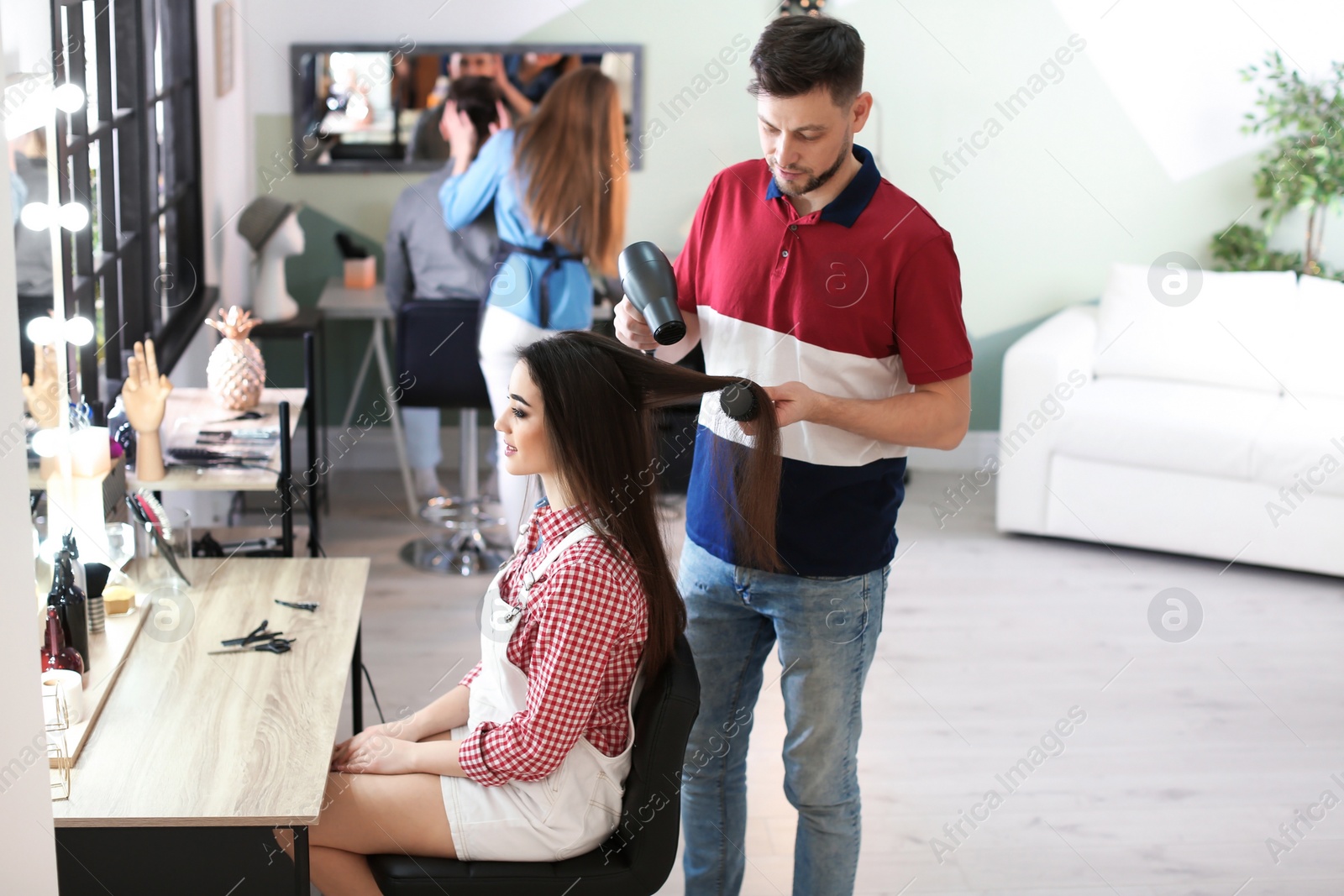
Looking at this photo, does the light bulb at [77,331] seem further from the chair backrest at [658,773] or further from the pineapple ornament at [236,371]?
the chair backrest at [658,773]

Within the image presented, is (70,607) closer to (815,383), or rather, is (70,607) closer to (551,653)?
(551,653)

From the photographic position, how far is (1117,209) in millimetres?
4723

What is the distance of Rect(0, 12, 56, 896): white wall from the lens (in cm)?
118

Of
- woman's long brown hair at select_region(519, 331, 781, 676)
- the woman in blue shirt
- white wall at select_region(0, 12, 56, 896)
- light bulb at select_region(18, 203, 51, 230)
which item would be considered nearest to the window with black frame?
light bulb at select_region(18, 203, 51, 230)

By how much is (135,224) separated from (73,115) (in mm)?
675

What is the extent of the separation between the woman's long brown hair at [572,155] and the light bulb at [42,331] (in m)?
1.49

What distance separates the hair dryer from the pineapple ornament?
1148 millimetres

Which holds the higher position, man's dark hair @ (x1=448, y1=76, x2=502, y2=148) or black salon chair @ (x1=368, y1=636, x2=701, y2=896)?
man's dark hair @ (x1=448, y1=76, x2=502, y2=148)

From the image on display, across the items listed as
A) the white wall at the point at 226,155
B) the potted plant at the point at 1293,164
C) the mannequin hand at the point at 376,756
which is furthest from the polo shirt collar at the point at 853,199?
the potted plant at the point at 1293,164

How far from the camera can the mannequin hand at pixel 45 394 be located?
1.95 meters

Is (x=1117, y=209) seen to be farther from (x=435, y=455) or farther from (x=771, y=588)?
(x=771, y=588)

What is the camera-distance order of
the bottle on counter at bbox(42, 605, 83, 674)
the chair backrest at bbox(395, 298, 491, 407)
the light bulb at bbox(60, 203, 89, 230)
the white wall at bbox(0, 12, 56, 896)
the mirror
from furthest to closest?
the mirror < the chair backrest at bbox(395, 298, 491, 407) < the light bulb at bbox(60, 203, 89, 230) < the bottle on counter at bbox(42, 605, 83, 674) < the white wall at bbox(0, 12, 56, 896)

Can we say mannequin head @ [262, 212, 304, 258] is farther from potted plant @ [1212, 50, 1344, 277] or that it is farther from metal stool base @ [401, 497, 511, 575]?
potted plant @ [1212, 50, 1344, 277]

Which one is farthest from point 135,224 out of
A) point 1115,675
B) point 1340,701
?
point 1340,701
